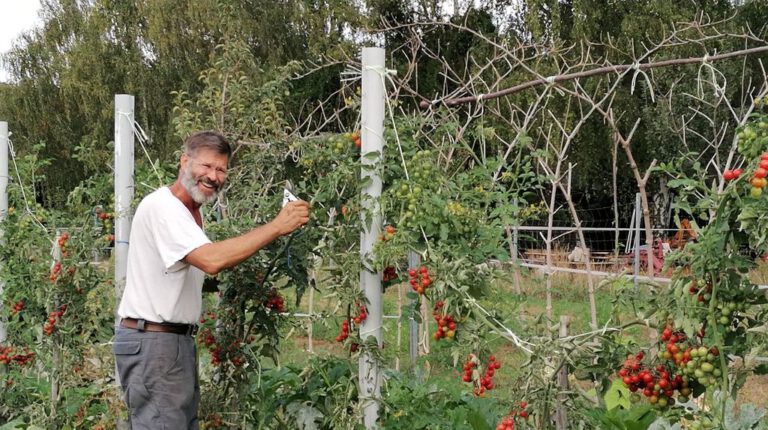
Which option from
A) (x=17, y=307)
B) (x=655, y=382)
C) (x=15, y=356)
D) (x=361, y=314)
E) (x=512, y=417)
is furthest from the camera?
(x=15, y=356)

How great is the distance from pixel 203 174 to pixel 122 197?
3.48 feet

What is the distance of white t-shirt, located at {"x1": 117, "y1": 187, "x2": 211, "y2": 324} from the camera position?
9.84 ft

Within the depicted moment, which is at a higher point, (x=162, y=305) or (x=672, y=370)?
(x=162, y=305)

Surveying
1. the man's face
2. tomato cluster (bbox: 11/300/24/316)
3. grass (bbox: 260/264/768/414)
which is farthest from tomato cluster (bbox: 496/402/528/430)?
tomato cluster (bbox: 11/300/24/316)

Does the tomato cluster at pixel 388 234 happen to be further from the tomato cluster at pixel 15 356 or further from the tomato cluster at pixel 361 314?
the tomato cluster at pixel 15 356

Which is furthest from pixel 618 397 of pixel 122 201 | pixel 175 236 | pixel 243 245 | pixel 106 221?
pixel 106 221

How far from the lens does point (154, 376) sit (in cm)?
312

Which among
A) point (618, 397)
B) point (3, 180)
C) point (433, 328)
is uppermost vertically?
point (3, 180)

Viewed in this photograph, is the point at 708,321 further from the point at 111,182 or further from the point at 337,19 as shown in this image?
the point at 337,19

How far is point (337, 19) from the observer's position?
1680 cm

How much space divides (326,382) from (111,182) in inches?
66.0

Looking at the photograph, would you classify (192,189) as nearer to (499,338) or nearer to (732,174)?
(499,338)

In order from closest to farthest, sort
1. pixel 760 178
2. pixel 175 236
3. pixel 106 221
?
1. pixel 760 178
2. pixel 175 236
3. pixel 106 221

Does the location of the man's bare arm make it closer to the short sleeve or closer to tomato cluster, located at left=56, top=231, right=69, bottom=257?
the short sleeve
